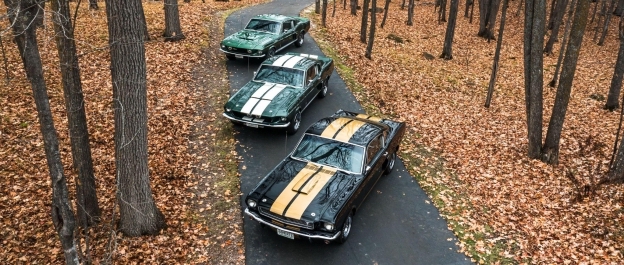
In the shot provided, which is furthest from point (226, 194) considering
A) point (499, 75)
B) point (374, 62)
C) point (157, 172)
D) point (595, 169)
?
point (499, 75)

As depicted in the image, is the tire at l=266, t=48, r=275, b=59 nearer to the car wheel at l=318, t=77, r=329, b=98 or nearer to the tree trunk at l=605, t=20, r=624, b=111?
the car wheel at l=318, t=77, r=329, b=98

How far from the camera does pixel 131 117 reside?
6723mm

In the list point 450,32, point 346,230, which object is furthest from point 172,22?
point 450,32

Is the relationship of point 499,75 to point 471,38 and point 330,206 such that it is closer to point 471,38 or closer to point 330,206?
point 471,38

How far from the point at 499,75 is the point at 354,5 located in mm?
11293

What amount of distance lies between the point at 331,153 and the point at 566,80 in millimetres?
6651

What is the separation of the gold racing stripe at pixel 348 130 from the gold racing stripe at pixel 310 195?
903mm

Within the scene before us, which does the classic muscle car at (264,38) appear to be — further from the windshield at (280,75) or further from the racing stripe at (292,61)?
the windshield at (280,75)

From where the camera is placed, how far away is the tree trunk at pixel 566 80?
34.2ft

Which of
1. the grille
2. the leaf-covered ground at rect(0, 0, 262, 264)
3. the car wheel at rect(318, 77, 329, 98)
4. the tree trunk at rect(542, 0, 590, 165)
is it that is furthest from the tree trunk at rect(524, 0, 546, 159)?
the leaf-covered ground at rect(0, 0, 262, 264)

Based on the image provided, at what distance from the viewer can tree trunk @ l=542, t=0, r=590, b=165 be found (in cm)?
1042

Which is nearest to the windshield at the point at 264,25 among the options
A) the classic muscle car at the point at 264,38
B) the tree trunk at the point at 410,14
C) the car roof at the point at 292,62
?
the classic muscle car at the point at 264,38

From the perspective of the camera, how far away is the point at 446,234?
26.8 feet

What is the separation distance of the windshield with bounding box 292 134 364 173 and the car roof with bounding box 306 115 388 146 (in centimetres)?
15
